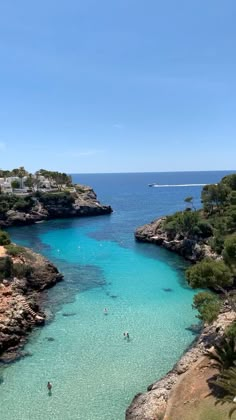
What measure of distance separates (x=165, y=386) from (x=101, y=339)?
11.1 meters

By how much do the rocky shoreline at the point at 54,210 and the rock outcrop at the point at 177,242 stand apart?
126 feet

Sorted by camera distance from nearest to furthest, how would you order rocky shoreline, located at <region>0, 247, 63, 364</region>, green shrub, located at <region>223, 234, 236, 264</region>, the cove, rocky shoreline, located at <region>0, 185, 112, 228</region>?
the cove → green shrub, located at <region>223, 234, 236, 264</region> → rocky shoreline, located at <region>0, 247, 63, 364</region> → rocky shoreline, located at <region>0, 185, 112, 228</region>

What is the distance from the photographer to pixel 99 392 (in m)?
27.9

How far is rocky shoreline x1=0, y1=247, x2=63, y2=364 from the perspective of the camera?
34.8 metres

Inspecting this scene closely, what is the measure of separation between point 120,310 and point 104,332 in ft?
19.5

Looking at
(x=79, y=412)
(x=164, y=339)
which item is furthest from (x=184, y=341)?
(x=79, y=412)

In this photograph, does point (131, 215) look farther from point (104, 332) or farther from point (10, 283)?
point (104, 332)

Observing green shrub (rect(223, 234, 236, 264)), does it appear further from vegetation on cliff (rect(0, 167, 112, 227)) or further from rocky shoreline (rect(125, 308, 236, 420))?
vegetation on cliff (rect(0, 167, 112, 227))

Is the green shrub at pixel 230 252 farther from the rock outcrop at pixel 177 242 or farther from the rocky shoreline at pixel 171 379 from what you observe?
A: the rock outcrop at pixel 177 242

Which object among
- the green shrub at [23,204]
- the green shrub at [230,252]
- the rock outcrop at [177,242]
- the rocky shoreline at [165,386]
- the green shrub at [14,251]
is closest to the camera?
the rocky shoreline at [165,386]

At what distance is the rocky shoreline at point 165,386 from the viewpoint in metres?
23.9

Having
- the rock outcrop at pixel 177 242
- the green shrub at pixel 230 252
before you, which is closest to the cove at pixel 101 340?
the rock outcrop at pixel 177 242

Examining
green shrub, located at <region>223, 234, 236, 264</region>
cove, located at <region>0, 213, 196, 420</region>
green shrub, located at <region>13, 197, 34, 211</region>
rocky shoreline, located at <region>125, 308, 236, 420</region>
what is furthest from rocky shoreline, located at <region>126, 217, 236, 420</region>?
green shrub, located at <region>13, 197, 34, 211</region>

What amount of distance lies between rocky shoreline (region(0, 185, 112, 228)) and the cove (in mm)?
45099
